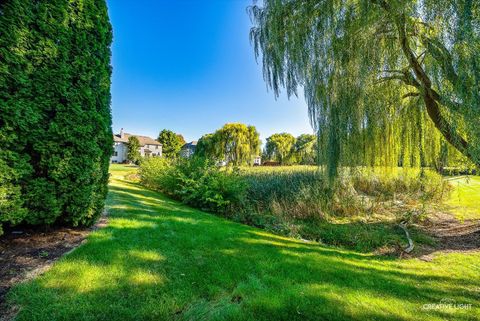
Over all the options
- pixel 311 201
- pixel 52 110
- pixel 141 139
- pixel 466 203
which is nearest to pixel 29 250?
pixel 52 110

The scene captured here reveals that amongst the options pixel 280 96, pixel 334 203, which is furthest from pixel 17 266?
pixel 334 203

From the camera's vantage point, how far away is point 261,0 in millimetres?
4918

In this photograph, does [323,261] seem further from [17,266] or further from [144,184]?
[144,184]

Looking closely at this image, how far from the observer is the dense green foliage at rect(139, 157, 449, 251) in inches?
205

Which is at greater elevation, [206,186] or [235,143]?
[235,143]

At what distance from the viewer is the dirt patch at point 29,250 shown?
2.11m

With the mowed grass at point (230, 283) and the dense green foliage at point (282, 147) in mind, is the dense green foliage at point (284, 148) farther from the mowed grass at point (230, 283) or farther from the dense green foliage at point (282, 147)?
the mowed grass at point (230, 283)

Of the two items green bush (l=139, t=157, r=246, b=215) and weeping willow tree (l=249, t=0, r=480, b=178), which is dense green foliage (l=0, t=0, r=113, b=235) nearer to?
green bush (l=139, t=157, r=246, b=215)

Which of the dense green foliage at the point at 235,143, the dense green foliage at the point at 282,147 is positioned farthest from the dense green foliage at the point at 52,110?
the dense green foliage at the point at 282,147

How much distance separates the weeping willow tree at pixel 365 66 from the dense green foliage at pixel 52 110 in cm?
358

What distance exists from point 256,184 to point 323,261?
4.66 metres

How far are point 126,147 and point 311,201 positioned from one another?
4292 centimetres

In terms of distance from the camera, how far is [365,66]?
4.43 metres

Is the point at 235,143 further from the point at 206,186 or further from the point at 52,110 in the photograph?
the point at 52,110
